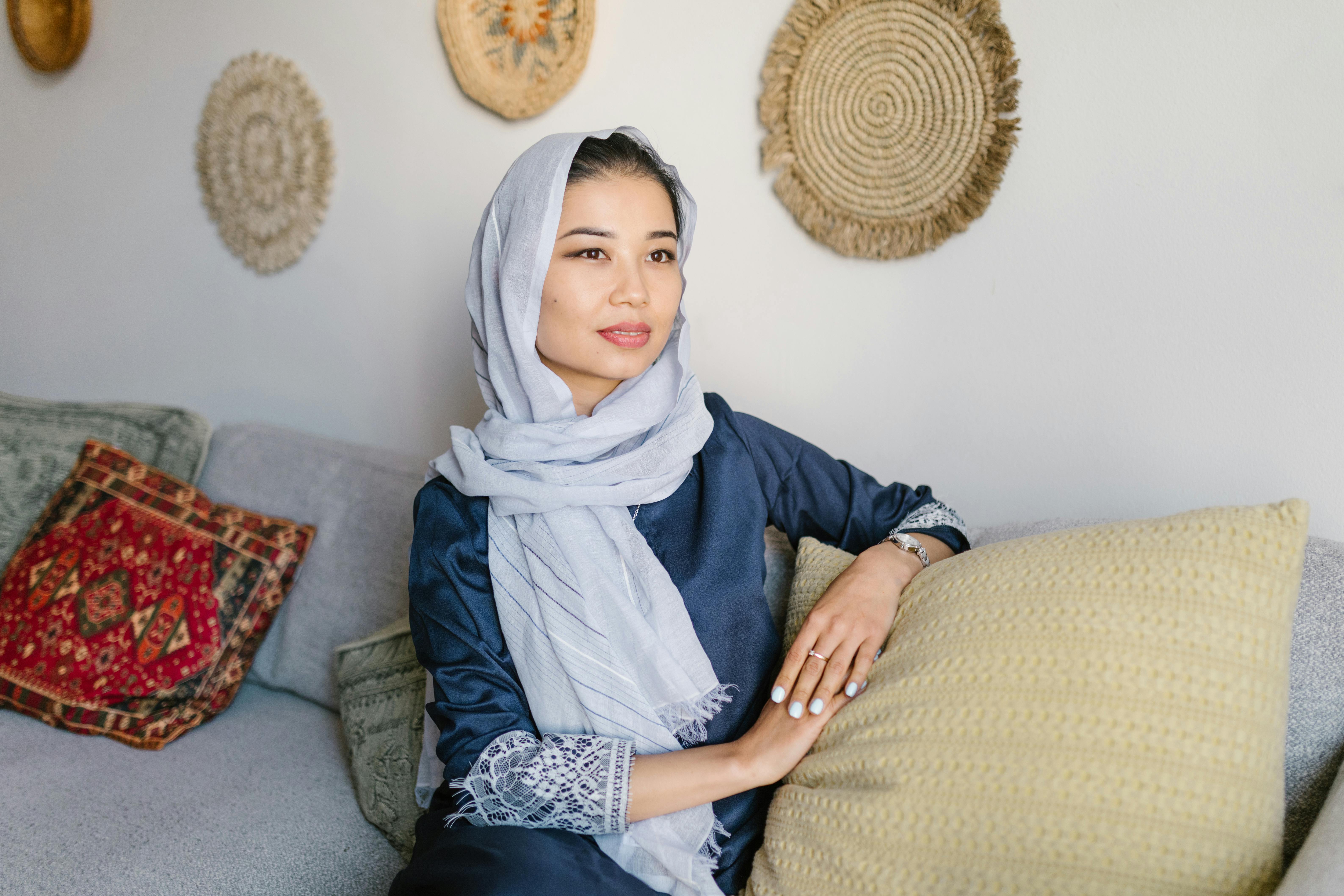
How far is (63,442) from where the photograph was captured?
1869mm

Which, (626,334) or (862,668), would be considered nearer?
(862,668)

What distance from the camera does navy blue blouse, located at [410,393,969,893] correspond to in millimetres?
1026

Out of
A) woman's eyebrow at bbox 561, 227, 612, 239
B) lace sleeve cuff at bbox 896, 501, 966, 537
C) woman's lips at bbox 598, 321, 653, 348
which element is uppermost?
woman's eyebrow at bbox 561, 227, 612, 239

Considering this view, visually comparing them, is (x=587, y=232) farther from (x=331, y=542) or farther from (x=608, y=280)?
(x=331, y=542)

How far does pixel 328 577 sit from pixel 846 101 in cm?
131

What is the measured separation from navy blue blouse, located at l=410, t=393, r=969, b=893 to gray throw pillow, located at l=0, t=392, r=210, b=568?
42.5 inches

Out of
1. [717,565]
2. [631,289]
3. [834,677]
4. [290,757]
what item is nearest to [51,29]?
[290,757]

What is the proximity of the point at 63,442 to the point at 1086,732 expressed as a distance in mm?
2080

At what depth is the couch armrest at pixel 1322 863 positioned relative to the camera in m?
0.60

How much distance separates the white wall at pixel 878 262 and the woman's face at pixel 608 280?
1.42 ft

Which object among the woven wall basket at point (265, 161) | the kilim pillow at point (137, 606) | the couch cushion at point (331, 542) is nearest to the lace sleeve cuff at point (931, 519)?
the couch cushion at point (331, 542)

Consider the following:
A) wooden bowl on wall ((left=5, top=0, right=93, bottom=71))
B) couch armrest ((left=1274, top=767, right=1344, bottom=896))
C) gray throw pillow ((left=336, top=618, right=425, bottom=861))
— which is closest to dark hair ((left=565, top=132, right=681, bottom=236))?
gray throw pillow ((left=336, top=618, right=425, bottom=861))

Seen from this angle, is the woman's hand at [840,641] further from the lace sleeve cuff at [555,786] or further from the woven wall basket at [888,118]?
the woven wall basket at [888,118]

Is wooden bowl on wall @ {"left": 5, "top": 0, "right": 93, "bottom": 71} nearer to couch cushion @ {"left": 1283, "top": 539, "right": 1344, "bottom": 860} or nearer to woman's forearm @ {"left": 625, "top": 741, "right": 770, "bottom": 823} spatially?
woman's forearm @ {"left": 625, "top": 741, "right": 770, "bottom": 823}
